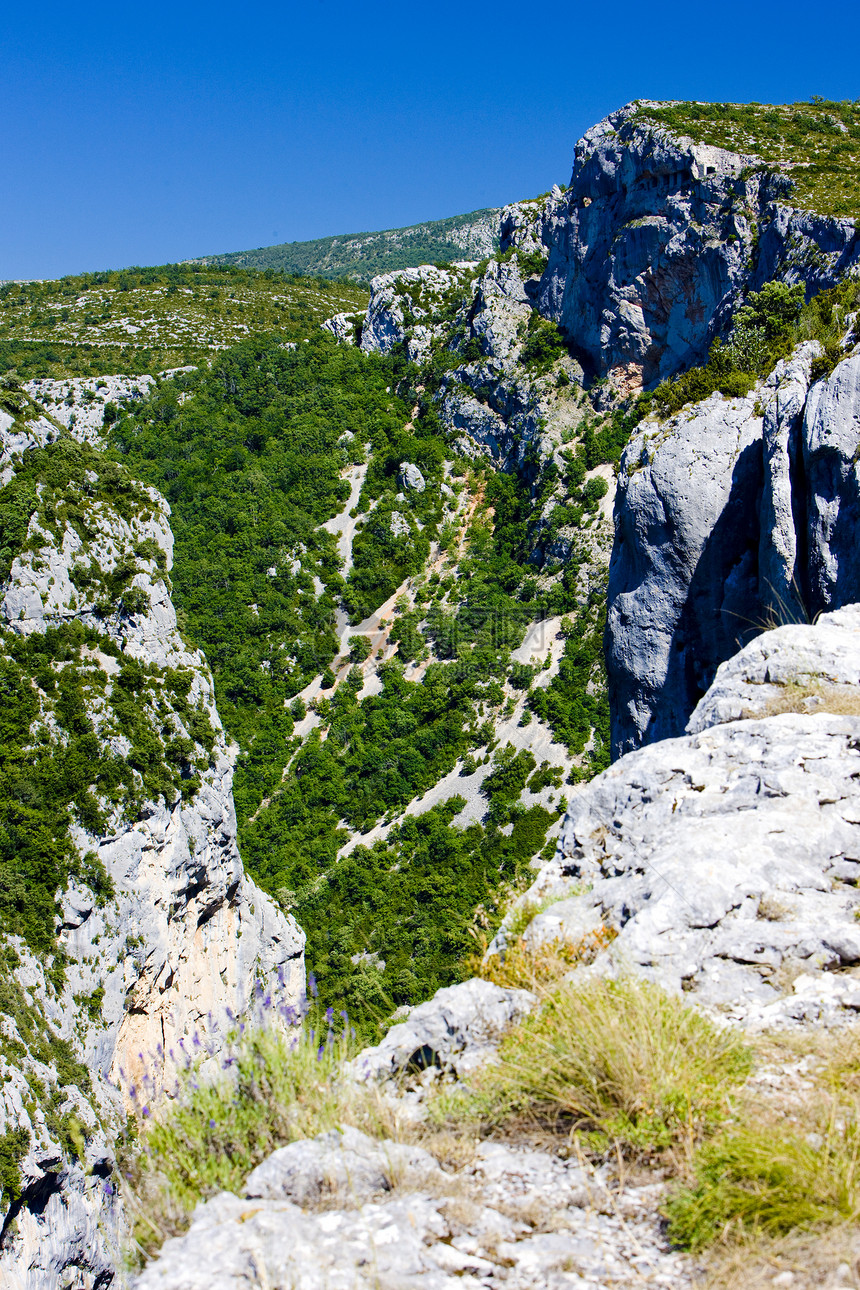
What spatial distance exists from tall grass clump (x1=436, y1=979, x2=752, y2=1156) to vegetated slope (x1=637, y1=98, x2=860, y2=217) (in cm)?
4179

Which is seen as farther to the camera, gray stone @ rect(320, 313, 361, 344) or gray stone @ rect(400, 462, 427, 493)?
gray stone @ rect(320, 313, 361, 344)

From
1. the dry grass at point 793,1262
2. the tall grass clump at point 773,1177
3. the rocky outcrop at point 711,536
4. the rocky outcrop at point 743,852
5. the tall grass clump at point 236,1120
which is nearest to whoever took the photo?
the dry grass at point 793,1262

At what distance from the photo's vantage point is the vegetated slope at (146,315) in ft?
260

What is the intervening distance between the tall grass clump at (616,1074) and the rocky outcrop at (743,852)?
556 millimetres

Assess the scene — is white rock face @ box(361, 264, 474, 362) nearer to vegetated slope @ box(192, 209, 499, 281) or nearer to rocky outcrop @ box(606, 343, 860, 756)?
rocky outcrop @ box(606, 343, 860, 756)

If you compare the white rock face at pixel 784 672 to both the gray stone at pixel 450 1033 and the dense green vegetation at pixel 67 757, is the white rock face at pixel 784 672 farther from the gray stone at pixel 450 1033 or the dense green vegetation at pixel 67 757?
the dense green vegetation at pixel 67 757

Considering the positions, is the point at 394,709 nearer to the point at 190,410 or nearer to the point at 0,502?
the point at 0,502

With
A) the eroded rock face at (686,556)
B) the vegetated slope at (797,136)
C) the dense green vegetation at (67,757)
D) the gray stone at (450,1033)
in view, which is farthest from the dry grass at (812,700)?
the vegetated slope at (797,136)

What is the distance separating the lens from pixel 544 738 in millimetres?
48938

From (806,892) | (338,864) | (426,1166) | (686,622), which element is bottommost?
(338,864)

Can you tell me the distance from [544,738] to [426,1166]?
46.2 m

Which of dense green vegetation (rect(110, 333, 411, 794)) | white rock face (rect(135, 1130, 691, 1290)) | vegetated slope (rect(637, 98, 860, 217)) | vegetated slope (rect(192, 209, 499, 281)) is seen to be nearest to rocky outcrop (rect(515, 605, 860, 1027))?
white rock face (rect(135, 1130, 691, 1290))

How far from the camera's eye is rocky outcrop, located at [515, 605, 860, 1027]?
4.53 m

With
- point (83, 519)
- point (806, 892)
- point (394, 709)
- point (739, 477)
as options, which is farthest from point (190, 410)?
point (806, 892)
